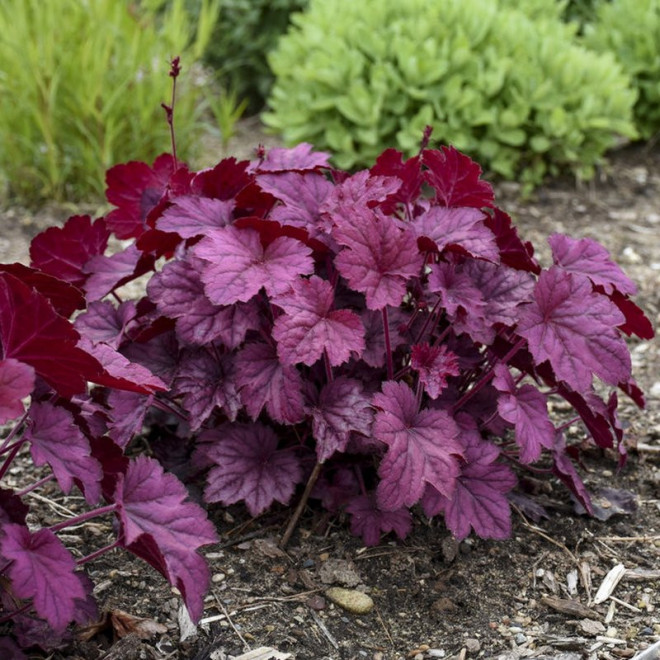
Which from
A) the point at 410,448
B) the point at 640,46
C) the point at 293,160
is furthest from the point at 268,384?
the point at 640,46

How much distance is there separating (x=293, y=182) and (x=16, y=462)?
3.55 feet

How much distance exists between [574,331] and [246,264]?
0.62 metres

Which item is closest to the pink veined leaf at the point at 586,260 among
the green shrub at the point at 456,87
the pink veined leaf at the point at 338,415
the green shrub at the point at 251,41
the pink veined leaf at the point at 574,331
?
the pink veined leaf at the point at 574,331

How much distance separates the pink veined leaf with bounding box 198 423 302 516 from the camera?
74.5 inches

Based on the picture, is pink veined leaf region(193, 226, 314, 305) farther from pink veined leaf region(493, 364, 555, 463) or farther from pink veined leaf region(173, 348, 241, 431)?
pink veined leaf region(493, 364, 555, 463)

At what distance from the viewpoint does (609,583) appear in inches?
78.3

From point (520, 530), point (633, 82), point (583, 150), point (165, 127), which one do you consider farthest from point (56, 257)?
point (633, 82)

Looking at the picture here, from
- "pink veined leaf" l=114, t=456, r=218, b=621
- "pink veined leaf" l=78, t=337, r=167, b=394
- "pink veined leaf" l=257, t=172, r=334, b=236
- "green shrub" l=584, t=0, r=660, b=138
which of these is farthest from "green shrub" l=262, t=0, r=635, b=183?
"pink veined leaf" l=114, t=456, r=218, b=621

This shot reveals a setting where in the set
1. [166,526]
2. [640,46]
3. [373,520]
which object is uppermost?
[640,46]

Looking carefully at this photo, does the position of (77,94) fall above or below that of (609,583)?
below

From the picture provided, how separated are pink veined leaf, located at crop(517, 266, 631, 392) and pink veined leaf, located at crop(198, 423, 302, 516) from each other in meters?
0.56

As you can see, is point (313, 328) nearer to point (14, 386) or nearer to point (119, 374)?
point (119, 374)

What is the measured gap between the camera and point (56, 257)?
204 cm

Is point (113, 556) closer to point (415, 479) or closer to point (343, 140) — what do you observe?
point (415, 479)
